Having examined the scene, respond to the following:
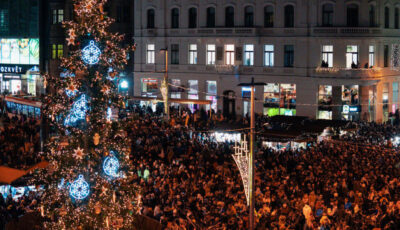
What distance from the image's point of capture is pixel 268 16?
48.1 m

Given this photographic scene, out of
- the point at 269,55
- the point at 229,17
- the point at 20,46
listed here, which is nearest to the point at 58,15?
the point at 20,46

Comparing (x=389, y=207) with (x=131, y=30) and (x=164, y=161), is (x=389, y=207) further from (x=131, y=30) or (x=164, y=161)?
(x=131, y=30)

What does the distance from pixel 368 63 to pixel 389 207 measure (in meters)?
24.8

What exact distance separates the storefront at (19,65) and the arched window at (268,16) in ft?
89.7

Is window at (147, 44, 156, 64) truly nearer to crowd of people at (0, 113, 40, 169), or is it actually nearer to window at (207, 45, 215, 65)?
window at (207, 45, 215, 65)

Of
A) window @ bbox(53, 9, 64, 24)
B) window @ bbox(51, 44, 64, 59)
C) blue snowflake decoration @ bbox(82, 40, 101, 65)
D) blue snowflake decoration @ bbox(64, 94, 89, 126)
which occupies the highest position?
window @ bbox(53, 9, 64, 24)

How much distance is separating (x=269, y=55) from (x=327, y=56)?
14.6 ft

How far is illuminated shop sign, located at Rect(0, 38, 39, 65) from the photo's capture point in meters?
66.1

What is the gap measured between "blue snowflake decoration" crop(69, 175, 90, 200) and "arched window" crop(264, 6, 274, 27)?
3295 centimetres

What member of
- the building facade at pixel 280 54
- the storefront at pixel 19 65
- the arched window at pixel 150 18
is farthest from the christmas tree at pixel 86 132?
the storefront at pixel 19 65

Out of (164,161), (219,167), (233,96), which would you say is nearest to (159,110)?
(233,96)

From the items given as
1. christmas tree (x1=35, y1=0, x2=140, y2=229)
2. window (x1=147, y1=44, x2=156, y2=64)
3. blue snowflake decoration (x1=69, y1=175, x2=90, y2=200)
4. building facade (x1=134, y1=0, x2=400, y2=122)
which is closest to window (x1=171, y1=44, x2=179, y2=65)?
building facade (x1=134, y1=0, x2=400, y2=122)

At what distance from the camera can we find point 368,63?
1768 inches

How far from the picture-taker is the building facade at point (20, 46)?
65938mm
